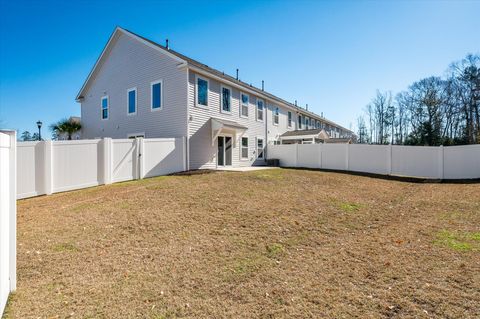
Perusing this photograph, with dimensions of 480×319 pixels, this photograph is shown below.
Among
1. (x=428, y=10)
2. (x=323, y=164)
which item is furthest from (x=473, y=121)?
(x=428, y=10)

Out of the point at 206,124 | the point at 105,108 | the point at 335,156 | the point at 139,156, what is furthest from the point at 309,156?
the point at 105,108

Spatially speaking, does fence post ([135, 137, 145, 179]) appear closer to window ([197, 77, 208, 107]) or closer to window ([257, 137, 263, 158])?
window ([197, 77, 208, 107])

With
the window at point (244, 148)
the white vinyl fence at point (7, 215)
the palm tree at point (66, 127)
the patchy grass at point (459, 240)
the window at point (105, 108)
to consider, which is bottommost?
the patchy grass at point (459, 240)

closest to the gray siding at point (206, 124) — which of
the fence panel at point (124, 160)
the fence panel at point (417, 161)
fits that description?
the fence panel at point (124, 160)

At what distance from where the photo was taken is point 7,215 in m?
2.86

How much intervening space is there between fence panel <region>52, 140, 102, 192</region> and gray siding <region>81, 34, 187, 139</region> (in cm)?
513

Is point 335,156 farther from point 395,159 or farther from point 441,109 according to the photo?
point 441,109

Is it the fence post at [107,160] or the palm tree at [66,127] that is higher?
the palm tree at [66,127]

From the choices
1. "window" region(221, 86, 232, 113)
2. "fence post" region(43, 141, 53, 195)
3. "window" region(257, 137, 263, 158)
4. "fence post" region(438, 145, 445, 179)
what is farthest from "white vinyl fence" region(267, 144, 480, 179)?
"fence post" region(43, 141, 53, 195)

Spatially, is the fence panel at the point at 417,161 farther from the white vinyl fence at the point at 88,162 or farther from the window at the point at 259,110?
the white vinyl fence at the point at 88,162

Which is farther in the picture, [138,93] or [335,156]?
[335,156]

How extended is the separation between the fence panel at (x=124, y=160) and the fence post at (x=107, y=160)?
143 mm

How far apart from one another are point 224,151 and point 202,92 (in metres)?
4.16

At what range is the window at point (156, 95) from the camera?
49.1 ft
